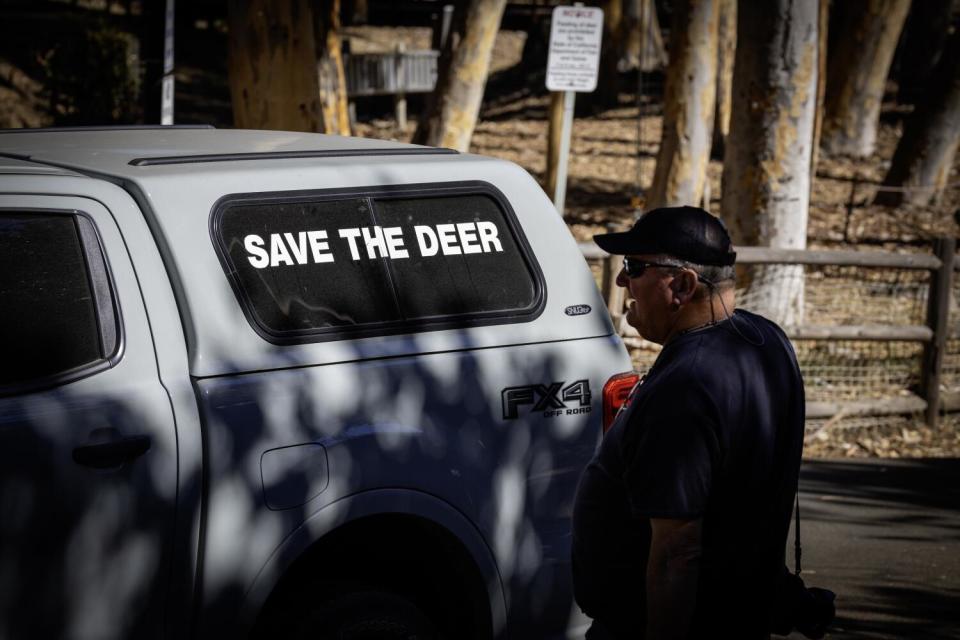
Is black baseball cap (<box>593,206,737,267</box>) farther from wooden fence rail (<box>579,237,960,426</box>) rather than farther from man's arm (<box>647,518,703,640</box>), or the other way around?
wooden fence rail (<box>579,237,960,426</box>)

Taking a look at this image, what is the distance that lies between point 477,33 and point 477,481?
784cm

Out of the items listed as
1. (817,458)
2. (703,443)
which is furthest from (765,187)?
(703,443)

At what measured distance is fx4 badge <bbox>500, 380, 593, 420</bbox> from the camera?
142 inches

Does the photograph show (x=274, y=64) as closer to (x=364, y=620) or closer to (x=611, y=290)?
(x=611, y=290)

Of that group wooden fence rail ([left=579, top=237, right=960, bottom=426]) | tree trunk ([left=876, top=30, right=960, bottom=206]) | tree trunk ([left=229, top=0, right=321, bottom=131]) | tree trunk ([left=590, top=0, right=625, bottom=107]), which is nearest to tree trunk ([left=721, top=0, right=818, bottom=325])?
wooden fence rail ([left=579, top=237, right=960, bottom=426])

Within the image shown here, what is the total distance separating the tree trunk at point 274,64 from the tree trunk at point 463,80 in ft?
8.41

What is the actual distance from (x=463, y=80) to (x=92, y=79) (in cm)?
954

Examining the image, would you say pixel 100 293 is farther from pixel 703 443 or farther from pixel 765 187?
pixel 765 187

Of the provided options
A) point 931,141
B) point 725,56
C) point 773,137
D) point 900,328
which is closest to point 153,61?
point 773,137

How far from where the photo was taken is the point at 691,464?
2.60 metres

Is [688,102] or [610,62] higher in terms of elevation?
[610,62]

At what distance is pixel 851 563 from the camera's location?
6.28 meters

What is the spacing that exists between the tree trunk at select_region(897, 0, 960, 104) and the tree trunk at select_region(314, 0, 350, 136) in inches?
664

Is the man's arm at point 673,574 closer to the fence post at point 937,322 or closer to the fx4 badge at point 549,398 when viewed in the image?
the fx4 badge at point 549,398
